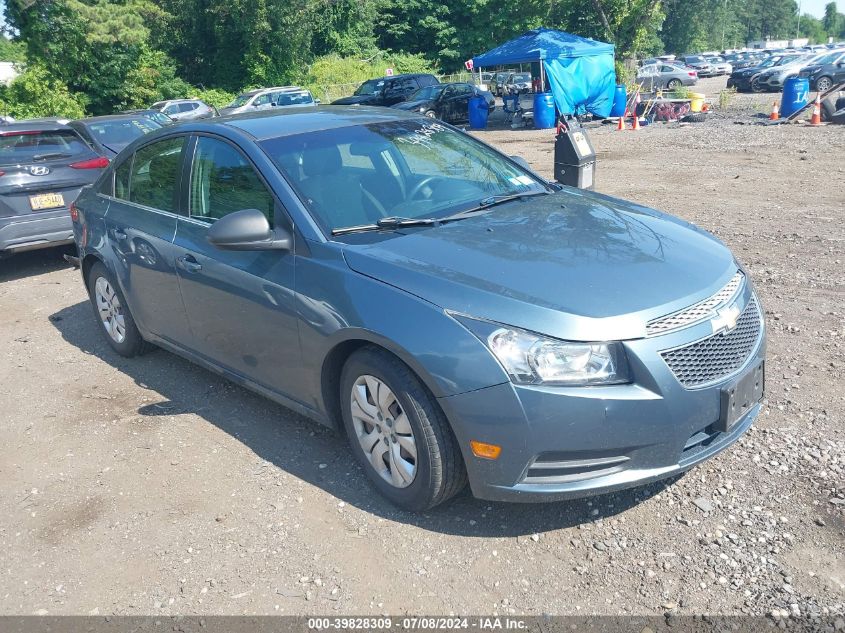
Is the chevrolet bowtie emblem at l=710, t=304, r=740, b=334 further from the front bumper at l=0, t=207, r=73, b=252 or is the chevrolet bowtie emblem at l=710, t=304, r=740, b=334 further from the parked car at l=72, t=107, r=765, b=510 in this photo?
the front bumper at l=0, t=207, r=73, b=252

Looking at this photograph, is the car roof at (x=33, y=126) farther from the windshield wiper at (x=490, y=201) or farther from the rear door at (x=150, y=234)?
the windshield wiper at (x=490, y=201)

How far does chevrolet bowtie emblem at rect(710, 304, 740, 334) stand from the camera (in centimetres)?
318

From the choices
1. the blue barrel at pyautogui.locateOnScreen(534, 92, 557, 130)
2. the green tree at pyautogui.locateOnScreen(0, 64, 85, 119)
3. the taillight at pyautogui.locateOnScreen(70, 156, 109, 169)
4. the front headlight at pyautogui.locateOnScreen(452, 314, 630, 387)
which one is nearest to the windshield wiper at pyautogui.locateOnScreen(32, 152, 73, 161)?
the taillight at pyautogui.locateOnScreen(70, 156, 109, 169)

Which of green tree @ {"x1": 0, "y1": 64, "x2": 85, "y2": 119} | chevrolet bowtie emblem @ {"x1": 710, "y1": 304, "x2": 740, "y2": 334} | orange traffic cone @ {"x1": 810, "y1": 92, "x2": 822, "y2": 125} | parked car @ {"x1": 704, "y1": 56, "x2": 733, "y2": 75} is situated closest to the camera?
chevrolet bowtie emblem @ {"x1": 710, "y1": 304, "x2": 740, "y2": 334}

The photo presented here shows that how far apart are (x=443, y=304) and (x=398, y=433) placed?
2.13ft

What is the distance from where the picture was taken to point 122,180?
5410mm

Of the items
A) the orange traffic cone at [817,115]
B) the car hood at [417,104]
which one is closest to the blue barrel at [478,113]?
the car hood at [417,104]

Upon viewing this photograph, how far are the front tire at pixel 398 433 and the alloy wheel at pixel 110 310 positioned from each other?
2699 mm

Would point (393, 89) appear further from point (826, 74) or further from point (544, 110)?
point (826, 74)

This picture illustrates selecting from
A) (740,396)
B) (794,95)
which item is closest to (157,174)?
(740,396)

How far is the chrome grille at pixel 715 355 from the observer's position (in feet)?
9.85

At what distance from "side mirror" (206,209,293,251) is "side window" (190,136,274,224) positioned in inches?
6.6

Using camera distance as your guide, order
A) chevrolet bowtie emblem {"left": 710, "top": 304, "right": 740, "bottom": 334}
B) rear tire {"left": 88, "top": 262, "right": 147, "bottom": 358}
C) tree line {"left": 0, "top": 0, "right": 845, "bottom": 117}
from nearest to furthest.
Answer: chevrolet bowtie emblem {"left": 710, "top": 304, "right": 740, "bottom": 334} → rear tire {"left": 88, "top": 262, "right": 147, "bottom": 358} → tree line {"left": 0, "top": 0, "right": 845, "bottom": 117}

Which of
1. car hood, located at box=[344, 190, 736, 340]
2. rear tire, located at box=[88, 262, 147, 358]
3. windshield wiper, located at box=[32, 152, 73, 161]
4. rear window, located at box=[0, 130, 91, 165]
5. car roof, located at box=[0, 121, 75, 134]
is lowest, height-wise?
rear tire, located at box=[88, 262, 147, 358]
